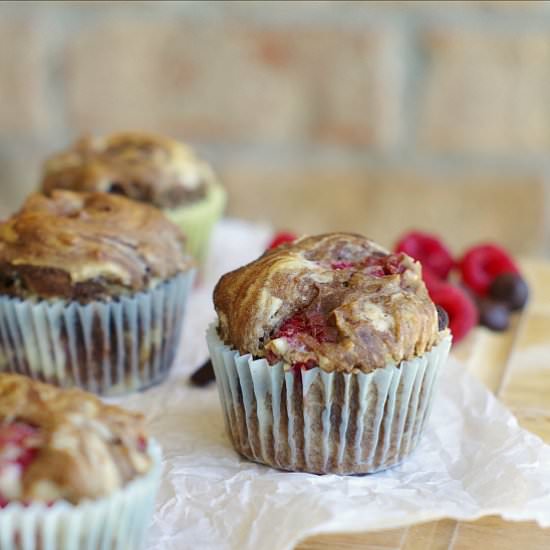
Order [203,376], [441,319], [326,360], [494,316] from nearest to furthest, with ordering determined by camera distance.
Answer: [326,360], [441,319], [203,376], [494,316]

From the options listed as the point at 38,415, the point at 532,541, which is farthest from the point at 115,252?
the point at 532,541

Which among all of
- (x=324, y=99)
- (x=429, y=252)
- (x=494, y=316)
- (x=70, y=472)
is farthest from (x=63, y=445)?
(x=324, y=99)

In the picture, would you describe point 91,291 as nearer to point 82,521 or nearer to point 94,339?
point 94,339

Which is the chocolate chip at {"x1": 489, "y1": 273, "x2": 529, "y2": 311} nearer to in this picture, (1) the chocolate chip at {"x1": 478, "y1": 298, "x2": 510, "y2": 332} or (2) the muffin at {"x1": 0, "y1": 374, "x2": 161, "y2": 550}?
(1) the chocolate chip at {"x1": 478, "y1": 298, "x2": 510, "y2": 332}

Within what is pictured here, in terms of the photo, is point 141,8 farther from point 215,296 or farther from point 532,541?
point 532,541

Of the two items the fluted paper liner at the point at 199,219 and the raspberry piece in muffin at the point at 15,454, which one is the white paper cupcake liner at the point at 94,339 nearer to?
the fluted paper liner at the point at 199,219

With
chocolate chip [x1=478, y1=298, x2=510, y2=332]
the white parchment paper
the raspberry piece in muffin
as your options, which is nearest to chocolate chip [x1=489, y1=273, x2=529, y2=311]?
chocolate chip [x1=478, y1=298, x2=510, y2=332]
